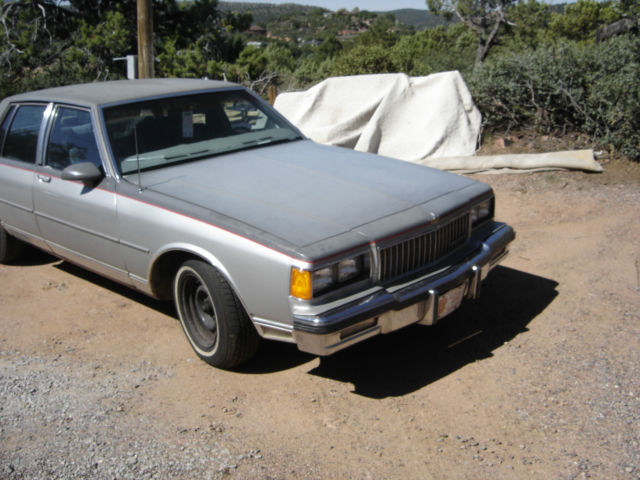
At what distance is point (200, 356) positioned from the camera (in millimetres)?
3844

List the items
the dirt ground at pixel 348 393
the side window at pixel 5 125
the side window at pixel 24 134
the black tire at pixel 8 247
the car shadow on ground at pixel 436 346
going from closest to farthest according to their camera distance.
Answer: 1. the dirt ground at pixel 348 393
2. the car shadow on ground at pixel 436 346
3. the side window at pixel 24 134
4. the side window at pixel 5 125
5. the black tire at pixel 8 247

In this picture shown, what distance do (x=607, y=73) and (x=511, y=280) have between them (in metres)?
4.62

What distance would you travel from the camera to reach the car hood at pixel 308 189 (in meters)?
3.32

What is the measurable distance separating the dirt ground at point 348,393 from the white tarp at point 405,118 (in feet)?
12.3

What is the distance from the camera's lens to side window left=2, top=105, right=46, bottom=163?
4.86 m

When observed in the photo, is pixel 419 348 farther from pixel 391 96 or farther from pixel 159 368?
pixel 391 96

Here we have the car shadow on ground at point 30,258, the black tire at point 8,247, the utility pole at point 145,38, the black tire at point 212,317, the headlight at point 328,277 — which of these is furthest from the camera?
the utility pole at point 145,38

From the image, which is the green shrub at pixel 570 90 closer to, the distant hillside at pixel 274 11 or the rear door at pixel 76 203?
the rear door at pixel 76 203

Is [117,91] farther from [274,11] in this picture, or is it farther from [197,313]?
[274,11]

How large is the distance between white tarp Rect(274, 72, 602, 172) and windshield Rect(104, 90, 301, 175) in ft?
12.4

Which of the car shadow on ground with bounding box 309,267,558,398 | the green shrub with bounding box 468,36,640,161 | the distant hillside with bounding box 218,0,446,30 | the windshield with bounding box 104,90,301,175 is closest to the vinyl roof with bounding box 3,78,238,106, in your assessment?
the windshield with bounding box 104,90,301,175

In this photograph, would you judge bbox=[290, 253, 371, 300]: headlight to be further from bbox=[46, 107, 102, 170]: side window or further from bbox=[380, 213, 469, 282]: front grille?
bbox=[46, 107, 102, 170]: side window

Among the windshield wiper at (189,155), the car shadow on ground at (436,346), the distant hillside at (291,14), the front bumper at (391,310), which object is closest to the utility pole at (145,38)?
the windshield wiper at (189,155)

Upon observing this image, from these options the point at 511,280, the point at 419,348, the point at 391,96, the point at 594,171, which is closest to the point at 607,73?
the point at 594,171
